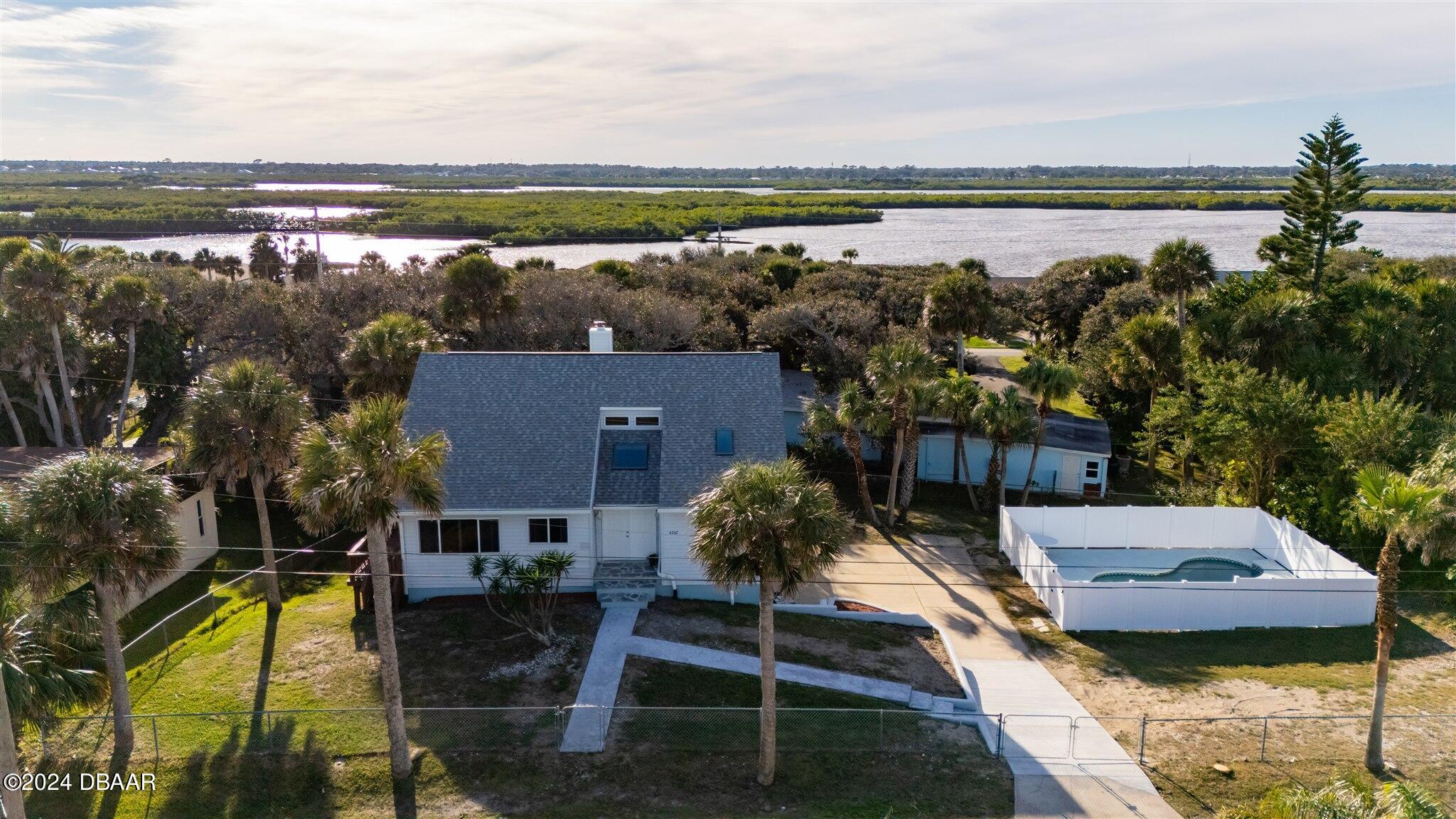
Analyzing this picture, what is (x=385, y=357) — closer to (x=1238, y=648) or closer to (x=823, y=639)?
(x=823, y=639)

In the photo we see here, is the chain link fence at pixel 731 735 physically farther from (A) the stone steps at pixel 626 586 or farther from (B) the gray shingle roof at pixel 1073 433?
(B) the gray shingle roof at pixel 1073 433

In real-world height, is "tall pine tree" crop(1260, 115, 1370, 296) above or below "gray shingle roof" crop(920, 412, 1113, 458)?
above

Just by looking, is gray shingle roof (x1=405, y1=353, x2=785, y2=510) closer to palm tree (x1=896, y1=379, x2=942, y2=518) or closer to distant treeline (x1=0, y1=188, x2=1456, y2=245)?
palm tree (x1=896, y1=379, x2=942, y2=518)

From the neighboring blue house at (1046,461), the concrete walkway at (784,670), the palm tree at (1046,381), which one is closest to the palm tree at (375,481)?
the concrete walkway at (784,670)

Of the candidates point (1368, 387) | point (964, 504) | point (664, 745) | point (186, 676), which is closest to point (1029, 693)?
point (664, 745)

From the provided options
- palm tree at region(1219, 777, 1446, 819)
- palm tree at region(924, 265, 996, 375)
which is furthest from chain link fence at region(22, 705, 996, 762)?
palm tree at region(924, 265, 996, 375)

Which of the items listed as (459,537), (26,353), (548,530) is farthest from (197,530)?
(548,530)
